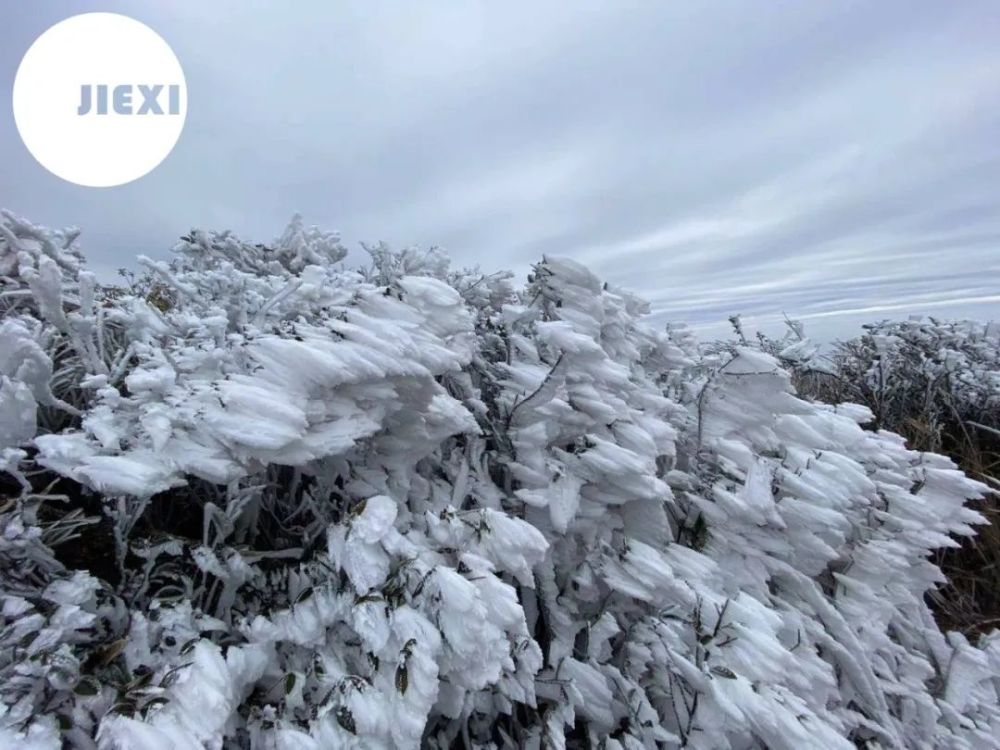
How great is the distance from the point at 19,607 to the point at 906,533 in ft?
9.93

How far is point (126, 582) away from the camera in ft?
5.53

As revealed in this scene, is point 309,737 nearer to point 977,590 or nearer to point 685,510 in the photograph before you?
point 685,510

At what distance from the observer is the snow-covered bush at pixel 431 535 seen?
4.80 ft

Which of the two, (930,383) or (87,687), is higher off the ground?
(930,383)

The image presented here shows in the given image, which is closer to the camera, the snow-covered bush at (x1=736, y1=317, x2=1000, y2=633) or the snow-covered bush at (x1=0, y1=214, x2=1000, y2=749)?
the snow-covered bush at (x1=0, y1=214, x2=1000, y2=749)

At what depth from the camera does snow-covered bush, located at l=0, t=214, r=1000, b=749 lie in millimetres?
1464

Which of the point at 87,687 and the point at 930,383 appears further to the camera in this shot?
the point at 930,383

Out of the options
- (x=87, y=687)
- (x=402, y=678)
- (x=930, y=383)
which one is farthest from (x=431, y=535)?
(x=930, y=383)

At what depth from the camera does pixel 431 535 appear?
1792mm

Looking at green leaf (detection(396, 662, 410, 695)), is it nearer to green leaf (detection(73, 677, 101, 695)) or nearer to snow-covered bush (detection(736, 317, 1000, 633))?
green leaf (detection(73, 677, 101, 695))

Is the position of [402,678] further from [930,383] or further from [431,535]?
[930,383]

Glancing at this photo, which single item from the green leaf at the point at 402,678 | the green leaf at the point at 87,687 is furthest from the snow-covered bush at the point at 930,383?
the green leaf at the point at 87,687

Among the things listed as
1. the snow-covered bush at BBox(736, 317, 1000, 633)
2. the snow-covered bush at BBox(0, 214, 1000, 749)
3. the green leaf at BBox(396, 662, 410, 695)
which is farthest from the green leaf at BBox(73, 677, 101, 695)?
the snow-covered bush at BBox(736, 317, 1000, 633)

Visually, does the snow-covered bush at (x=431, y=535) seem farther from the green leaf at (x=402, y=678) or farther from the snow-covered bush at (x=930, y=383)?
the snow-covered bush at (x=930, y=383)
